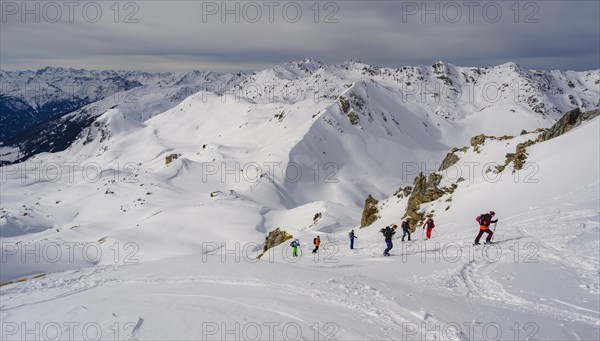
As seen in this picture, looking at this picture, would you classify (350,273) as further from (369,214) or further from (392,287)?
(369,214)

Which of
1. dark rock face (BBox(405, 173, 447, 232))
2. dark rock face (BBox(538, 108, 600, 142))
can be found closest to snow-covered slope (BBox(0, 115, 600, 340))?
dark rock face (BBox(405, 173, 447, 232))

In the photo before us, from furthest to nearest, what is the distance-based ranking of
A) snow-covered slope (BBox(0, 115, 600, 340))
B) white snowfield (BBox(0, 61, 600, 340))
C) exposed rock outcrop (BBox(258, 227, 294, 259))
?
exposed rock outcrop (BBox(258, 227, 294, 259)) → white snowfield (BBox(0, 61, 600, 340)) → snow-covered slope (BBox(0, 115, 600, 340))

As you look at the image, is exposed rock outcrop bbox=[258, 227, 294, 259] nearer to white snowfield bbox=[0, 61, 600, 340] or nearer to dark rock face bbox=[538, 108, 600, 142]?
white snowfield bbox=[0, 61, 600, 340]

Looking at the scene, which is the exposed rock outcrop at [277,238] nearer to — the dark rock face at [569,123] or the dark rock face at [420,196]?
the dark rock face at [420,196]

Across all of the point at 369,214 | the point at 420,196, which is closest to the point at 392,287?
the point at 420,196

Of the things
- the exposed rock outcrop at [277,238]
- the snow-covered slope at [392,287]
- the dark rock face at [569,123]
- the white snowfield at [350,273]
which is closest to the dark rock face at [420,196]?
the white snowfield at [350,273]

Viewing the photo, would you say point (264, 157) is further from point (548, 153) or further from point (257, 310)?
point (257, 310)

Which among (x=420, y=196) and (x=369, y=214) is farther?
(x=369, y=214)

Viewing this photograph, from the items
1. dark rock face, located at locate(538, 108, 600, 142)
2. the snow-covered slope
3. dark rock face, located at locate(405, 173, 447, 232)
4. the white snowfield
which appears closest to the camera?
the snow-covered slope

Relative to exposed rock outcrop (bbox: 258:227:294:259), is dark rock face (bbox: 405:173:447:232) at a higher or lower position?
higher

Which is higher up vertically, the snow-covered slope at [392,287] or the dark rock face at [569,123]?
the dark rock face at [569,123]

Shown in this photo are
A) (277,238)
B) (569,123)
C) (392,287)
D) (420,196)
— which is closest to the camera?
(392,287)

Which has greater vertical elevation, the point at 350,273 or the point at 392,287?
the point at 392,287

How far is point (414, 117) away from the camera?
172 m
